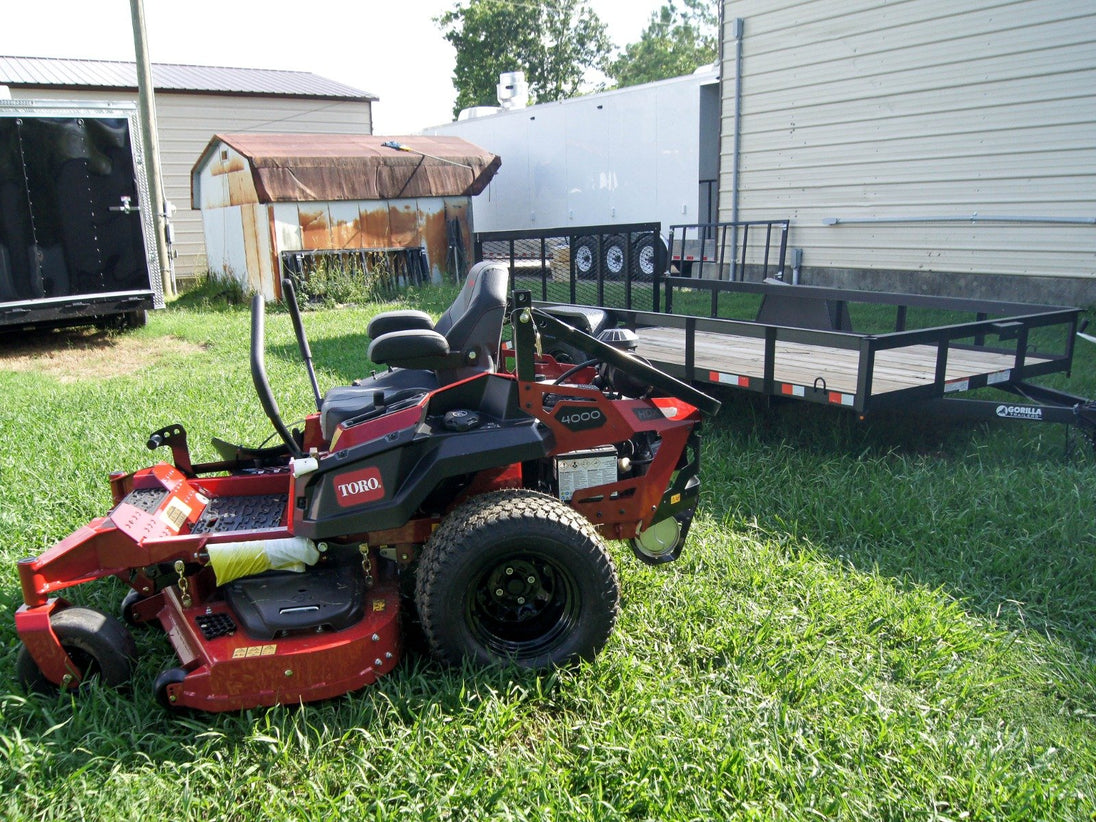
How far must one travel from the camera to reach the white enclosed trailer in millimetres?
14602

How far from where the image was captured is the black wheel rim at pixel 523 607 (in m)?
2.98

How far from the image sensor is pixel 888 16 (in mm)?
10234

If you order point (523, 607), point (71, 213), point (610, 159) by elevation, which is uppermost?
point (610, 159)

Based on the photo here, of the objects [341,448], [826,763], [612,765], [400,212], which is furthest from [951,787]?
[400,212]

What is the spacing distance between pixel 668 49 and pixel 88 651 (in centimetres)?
5773

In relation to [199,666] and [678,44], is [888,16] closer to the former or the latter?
[199,666]

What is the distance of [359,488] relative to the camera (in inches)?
116

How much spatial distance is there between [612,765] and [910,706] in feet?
3.38

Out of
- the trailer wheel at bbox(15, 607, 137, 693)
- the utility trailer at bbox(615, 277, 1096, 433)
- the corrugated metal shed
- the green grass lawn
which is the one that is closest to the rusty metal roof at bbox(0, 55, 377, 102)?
the corrugated metal shed

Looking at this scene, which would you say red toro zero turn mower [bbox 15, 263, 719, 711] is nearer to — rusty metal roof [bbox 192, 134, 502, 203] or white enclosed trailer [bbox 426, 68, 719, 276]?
white enclosed trailer [bbox 426, 68, 719, 276]

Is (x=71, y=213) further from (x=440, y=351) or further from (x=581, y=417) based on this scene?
(x=581, y=417)

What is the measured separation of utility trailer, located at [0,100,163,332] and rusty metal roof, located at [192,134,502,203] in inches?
125

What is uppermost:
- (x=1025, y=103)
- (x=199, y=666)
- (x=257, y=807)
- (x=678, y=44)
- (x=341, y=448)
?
(x=678, y=44)

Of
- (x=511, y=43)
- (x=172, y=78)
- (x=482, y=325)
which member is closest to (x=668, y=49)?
(x=511, y=43)
